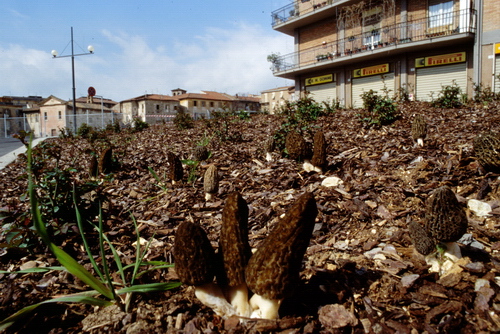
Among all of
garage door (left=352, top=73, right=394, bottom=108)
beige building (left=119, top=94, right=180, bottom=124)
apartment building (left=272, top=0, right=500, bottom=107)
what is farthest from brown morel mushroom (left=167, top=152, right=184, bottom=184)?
beige building (left=119, top=94, right=180, bottom=124)

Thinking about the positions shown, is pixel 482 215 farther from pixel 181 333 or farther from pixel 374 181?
pixel 181 333

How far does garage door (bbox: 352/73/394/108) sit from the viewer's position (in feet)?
64.4

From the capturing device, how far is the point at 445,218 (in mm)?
1690

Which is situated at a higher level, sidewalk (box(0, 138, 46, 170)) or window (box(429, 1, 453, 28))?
window (box(429, 1, 453, 28))

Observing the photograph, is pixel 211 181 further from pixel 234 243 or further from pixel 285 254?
pixel 285 254

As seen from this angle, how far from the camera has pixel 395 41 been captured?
60.3 feet

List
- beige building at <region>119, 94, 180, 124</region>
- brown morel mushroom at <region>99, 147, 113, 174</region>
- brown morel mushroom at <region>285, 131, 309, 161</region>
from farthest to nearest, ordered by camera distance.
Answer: beige building at <region>119, 94, 180, 124</region>
brown morel mushroom at <region>99, 147, 113, 174</region>
brown morel mushroom at <region>285, 131, 309, 161</region>

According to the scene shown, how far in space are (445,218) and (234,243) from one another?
44.1 inches

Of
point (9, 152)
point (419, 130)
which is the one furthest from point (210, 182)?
point (9, 152)

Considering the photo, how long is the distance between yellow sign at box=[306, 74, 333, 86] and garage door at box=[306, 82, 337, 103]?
26 cm

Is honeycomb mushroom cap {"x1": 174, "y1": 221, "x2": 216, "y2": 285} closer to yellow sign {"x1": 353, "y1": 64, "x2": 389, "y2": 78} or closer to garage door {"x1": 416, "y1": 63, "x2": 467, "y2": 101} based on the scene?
garage door {"x1": 416, "y1": 63, "x2": 467, "y2": 101}

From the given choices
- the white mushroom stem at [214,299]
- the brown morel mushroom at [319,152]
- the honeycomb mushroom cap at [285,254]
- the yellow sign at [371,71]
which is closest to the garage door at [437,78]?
the yellow sign at [371,71]

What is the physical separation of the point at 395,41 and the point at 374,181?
18.1m

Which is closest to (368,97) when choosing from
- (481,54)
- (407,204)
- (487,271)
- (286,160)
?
(286,160)
